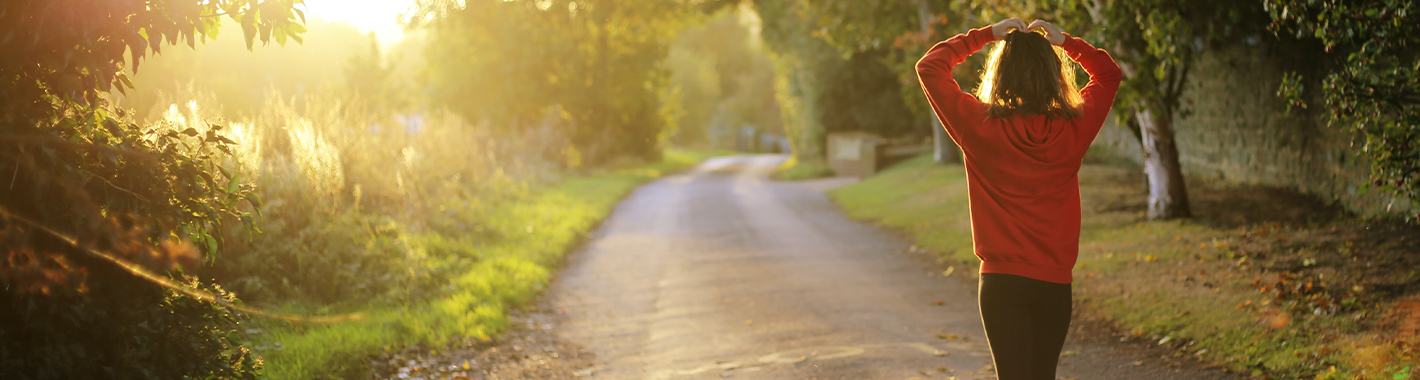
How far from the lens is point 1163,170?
1085cm

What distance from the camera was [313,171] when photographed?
868cm

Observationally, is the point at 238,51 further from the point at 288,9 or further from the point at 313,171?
the point at 288,9

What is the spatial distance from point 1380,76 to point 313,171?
27.5 ft

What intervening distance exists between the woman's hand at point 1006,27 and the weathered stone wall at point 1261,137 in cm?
641

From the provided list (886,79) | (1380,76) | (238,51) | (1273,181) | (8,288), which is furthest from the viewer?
(238,51)

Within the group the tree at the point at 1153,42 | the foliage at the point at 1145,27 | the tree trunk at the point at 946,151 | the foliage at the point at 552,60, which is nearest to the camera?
Answer: the foliage at the point at 1145,27

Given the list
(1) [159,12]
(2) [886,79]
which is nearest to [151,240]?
(1) [159,12]

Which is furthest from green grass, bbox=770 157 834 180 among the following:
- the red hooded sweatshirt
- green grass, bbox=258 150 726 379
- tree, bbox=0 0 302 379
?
the red hooded sweatshirt

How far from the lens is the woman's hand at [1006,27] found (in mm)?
3127

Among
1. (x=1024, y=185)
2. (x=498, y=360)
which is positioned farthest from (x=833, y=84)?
(x=1024, y=185)


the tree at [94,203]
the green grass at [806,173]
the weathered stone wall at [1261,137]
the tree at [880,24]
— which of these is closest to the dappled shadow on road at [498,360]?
the tree at [94,203]

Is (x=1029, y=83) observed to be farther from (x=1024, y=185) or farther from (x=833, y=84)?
(x=833, y=84)

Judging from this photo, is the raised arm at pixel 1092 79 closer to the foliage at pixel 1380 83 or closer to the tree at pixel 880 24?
the foliage at pixel 1380 83

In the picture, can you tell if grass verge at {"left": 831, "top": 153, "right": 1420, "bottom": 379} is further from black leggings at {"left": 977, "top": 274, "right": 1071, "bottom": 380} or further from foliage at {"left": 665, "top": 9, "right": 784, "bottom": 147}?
foliage at {"left": 665, "top": 9, "right": 784, "bottom": 147}
